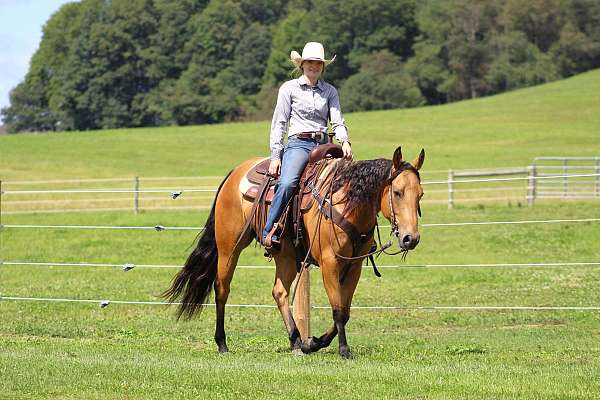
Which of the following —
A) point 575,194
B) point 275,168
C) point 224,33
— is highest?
point 224,33

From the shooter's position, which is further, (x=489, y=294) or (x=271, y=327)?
(x=489, y=294)

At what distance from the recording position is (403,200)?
345 inches

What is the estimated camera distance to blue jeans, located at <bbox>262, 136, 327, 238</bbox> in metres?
9.60

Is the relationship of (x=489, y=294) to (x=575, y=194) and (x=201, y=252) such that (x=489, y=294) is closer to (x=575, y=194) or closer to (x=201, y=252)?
(x=201, y=252)

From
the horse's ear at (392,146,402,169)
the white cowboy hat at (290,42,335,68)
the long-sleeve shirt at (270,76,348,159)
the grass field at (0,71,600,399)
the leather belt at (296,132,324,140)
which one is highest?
the white cowboy hat at (290,42,335,68)

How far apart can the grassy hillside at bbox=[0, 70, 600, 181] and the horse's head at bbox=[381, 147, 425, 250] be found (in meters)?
36.4

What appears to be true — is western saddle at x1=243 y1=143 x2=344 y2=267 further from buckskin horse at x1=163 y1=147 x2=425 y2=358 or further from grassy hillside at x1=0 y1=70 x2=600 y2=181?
grassy hillside at x1=0 y1=70 x2=600 y2=181

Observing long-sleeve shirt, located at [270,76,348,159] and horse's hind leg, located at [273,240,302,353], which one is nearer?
long-sleeve shirt, located at [270,76,348,159]

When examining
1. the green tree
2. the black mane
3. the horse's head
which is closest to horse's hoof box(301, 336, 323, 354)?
the black mane

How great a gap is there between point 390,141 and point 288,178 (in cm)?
4792

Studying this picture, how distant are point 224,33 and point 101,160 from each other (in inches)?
2106

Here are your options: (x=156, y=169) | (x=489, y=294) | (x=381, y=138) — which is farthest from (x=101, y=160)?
(x=489, y=294)

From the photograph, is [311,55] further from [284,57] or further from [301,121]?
[284,57]

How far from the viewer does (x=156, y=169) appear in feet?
165
